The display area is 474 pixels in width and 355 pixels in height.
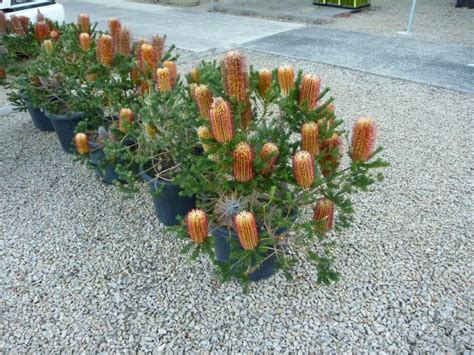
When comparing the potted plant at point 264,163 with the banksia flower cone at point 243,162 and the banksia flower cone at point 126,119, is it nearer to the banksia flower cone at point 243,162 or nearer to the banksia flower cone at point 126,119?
the banksia flower cone at point 243,162

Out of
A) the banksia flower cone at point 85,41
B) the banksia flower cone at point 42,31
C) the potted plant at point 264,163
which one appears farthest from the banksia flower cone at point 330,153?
the banksia flower cone at point 42,31

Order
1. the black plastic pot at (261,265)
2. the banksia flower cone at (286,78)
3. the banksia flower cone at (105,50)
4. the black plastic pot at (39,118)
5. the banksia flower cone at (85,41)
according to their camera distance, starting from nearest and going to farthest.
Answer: the banksia flower cone at (286,78) → the black plastic pot at (261,265) → the banksia flower cone at (105,50) → the banksia flower cone at (85,41) → the black plastic pot at (39,118)

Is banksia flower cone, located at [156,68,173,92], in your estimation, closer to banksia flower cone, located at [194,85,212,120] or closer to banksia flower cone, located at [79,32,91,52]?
banksia flower cone, located at [194,85,212,120]

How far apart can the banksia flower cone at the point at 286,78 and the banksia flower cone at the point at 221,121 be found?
0.35 m

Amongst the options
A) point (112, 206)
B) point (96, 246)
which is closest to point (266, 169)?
point (96, 246)

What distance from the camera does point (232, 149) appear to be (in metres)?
1.81

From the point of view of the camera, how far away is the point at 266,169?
6.24 ft

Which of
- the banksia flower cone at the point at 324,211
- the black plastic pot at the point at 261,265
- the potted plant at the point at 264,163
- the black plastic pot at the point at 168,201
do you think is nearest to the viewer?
the potted plant at the point at 264,163

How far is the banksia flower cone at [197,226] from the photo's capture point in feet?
5.98

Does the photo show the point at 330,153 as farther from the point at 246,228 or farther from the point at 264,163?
the point at 246,228

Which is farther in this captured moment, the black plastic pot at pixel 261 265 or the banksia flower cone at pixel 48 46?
the banksia flower cone at pixel 48 46

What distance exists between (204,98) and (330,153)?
2.05 feet

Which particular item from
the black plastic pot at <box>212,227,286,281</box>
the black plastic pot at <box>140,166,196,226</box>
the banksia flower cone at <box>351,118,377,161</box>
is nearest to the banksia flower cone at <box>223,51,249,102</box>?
the banksia flower cone at <box>351,118,377,161</box>

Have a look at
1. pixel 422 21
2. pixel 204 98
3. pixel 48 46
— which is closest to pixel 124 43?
pixel 48 46
